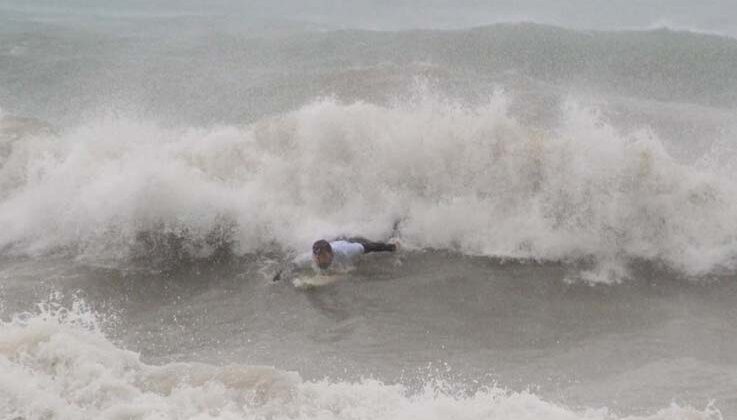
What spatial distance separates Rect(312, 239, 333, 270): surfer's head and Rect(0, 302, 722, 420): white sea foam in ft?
7.34

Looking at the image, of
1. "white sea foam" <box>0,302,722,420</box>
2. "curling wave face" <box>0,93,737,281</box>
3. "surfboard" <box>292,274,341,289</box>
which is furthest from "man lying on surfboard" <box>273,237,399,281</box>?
→ "white sea foam" <box>0,302,722,420</box>

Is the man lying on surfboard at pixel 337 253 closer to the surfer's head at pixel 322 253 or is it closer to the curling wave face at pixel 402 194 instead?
the surfer's head at pixel 322 253

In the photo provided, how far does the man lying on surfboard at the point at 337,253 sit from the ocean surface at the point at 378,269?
7.0 inches

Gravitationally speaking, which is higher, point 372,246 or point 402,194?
point 402,194

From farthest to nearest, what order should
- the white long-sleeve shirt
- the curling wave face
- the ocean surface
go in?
the curling wave face
the white long-sleeve shirt
the ocean surface

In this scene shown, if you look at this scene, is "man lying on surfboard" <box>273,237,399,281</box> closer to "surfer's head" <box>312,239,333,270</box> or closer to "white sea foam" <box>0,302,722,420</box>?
"surfer's head" <box>312,239,333,270</box>

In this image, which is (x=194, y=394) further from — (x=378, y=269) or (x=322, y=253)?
(x=378, y=269)

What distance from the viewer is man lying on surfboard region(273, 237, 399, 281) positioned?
8.17m

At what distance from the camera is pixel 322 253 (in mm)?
8133

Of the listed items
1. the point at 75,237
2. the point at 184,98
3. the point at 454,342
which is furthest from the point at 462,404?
the point at 184,98

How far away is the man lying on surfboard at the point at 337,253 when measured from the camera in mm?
8172

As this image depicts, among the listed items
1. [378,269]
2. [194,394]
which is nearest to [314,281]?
[378,269]

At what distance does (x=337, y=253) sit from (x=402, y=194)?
1.69 meters

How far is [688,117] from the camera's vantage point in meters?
16.8
